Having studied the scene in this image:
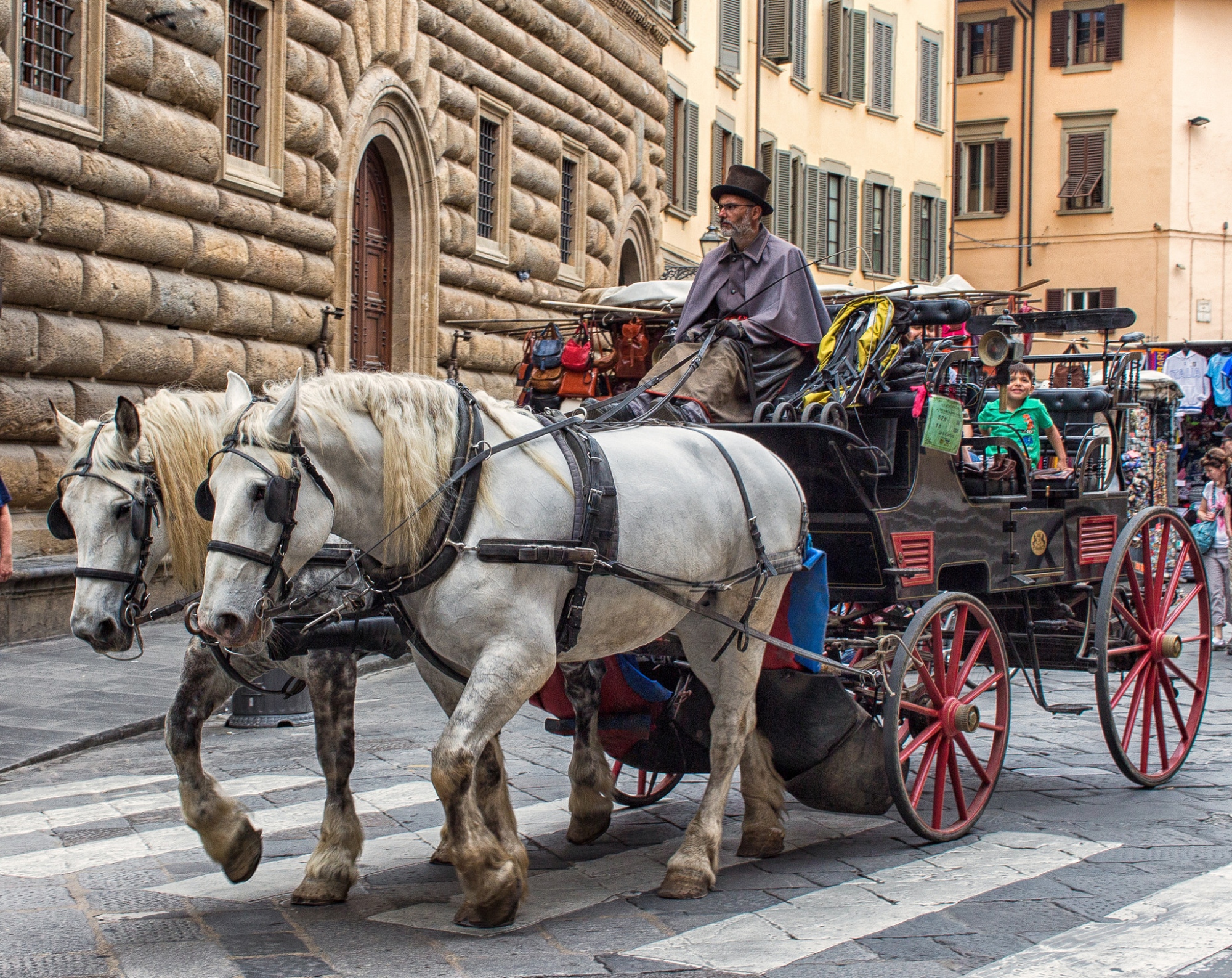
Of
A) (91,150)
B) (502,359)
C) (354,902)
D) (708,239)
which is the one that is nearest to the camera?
(354,902)

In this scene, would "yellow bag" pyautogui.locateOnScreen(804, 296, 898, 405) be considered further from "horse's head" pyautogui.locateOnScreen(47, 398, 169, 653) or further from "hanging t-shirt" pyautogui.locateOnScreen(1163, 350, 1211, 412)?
"hanging t-shirt" pyautogui.locateOnScreen(1163, 350, 1211, 412)

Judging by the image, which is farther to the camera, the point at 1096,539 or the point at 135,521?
the point at 1096,539

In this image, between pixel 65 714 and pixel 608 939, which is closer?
pixel 608 939

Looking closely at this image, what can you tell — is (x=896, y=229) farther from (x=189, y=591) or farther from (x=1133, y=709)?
(x=189, y=591)

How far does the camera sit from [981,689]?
224 inches

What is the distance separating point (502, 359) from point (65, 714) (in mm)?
8938

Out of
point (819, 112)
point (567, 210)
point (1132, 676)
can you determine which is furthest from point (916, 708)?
point (819, 112)

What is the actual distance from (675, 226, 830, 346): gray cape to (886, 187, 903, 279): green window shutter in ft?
92.0

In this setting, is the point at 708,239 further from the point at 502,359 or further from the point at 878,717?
the point at 878,717

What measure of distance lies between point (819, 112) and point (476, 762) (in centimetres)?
2805

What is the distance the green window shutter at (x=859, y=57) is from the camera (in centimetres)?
3141

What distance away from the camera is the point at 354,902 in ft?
15.1

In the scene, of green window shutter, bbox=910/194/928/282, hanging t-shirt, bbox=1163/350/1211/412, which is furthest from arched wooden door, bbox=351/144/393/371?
green window shutter, bbox=910/194/928/282

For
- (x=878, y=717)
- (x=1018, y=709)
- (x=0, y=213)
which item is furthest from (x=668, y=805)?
(x=0, y=213)
